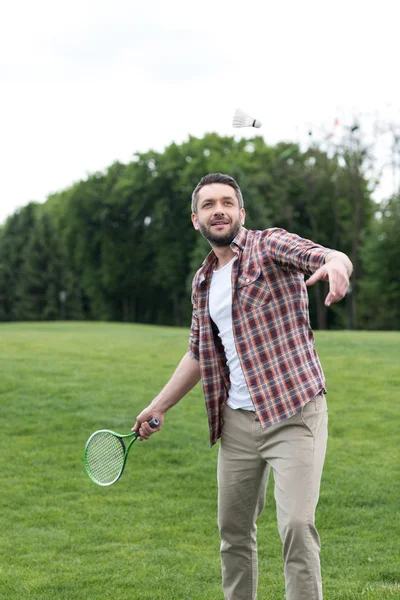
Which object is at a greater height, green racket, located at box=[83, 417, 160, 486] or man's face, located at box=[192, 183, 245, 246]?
man's face, located at box=[192, 183, 245, 246]

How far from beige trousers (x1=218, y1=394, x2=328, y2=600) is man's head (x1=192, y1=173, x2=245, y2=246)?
997mm

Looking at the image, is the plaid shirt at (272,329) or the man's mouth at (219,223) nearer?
the plaid shirt at (272,329)

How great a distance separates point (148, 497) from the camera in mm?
8172

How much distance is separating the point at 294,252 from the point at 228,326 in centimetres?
65

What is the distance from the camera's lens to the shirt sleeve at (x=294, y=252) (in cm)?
359

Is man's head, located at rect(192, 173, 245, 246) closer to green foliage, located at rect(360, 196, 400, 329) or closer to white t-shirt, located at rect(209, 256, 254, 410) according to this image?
white t-shirt, located at rect(209, 256, 254, 410)

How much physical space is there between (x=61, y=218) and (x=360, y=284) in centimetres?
2741

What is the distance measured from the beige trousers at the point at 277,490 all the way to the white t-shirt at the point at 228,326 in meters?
0.09

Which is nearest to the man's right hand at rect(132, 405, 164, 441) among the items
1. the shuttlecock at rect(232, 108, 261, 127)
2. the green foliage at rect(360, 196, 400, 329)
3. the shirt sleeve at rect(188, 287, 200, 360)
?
the shirt sleeve at rect(188, 287, 200, 360)

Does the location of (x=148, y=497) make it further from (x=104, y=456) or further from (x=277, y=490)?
(x=277, y=490)

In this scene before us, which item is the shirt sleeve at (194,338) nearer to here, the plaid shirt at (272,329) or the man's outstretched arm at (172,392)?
the man's outstretched arm at (172,392)

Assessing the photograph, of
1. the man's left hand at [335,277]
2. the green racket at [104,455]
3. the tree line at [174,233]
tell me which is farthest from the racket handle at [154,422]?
the tree line at [174,233]

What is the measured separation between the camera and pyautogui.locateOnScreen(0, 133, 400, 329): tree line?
51094 mm

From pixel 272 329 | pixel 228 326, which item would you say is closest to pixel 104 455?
pixel 228 326
